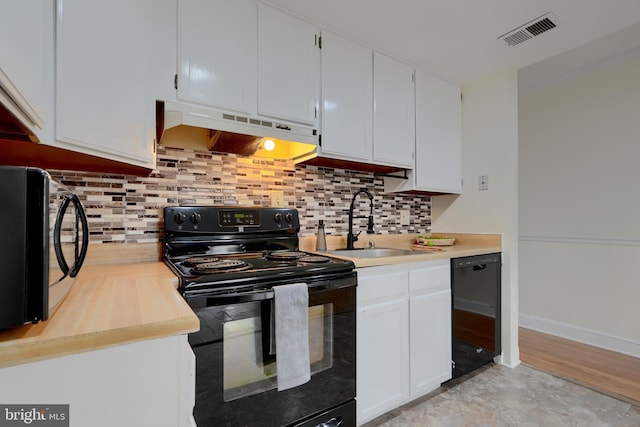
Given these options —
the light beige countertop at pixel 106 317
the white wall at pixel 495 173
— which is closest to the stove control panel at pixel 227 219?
the light beige countertop at pixel 106 317

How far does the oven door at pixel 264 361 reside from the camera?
1038 millimetres

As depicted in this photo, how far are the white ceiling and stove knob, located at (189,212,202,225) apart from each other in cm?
121

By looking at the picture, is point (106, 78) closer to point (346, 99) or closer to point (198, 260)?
point (198, 260)

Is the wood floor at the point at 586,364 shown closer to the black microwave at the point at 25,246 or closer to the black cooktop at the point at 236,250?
the black cooktop at the point at 236,250

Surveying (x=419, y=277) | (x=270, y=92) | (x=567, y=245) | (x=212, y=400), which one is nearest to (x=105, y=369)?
(x=212, y=400)

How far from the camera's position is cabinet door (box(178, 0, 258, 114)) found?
1401mm

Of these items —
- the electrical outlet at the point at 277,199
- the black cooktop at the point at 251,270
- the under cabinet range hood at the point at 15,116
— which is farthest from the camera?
the electrical outlet at the point at 277,199

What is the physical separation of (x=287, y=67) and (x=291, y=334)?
55.0 inches

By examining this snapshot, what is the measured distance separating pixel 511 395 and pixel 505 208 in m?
1.29

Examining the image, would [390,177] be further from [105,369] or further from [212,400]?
[105,369]

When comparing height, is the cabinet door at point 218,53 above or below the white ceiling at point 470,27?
below

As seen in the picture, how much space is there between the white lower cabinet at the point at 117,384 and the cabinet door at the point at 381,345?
38.6 inches

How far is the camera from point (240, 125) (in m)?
1.47
